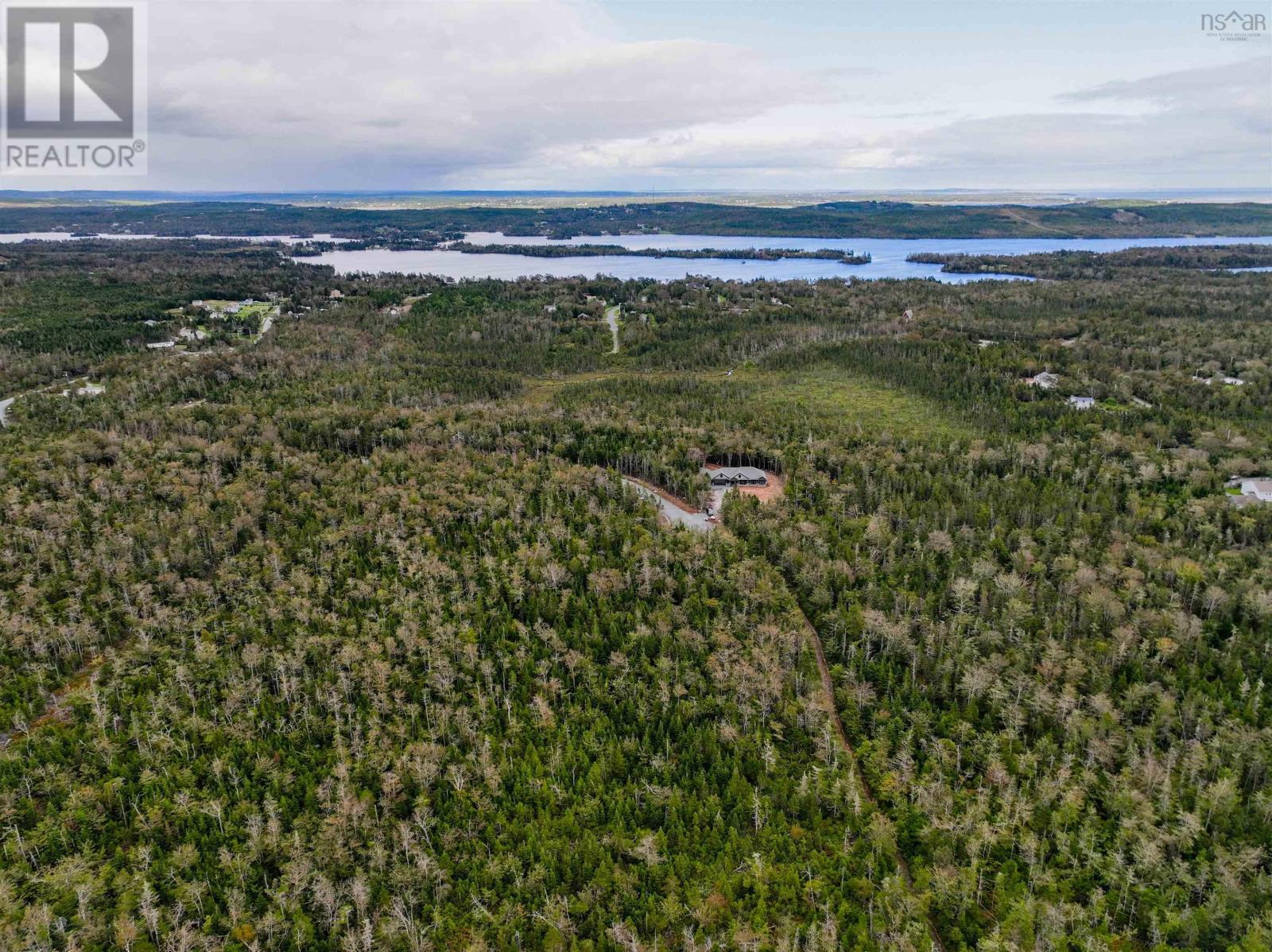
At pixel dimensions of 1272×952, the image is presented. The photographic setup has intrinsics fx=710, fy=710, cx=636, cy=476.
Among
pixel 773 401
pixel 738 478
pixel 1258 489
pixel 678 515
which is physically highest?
pixel 773 401

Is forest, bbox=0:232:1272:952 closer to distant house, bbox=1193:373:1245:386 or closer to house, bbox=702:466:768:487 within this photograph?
house, bbox=702:466:768:487

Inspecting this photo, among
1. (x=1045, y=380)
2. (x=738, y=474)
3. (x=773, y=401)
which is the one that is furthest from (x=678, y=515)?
(x=1045, y=380)

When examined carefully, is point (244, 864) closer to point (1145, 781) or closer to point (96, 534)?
point (96, 534)

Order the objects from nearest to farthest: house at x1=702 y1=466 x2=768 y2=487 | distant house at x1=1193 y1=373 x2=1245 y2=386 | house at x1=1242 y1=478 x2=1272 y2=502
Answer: house at x1=1242 y1=478 x2=1272 y2=502
house at x1=702 y1=466 x2=768 y2=487
distant house at x1=1193 y1=373 x2=1245 y2=386

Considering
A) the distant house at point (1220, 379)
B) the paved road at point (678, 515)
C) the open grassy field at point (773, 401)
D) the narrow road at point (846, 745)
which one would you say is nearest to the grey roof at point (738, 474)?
the paved road at point (678, 515)

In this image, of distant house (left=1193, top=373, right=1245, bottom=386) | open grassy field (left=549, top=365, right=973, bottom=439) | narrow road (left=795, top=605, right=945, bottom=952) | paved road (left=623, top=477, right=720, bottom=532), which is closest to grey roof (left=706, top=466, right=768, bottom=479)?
paved road (left=623, top=477, right=720, bottom=532)

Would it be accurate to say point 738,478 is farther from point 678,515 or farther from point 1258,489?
point 1258,489

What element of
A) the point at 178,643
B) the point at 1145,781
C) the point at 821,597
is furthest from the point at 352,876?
the point at 1145,781
